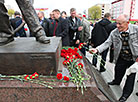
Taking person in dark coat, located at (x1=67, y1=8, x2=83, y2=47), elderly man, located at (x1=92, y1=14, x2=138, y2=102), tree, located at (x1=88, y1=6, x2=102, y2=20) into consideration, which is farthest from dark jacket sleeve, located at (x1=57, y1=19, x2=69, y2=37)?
tree, located at (x1=88, y1=6, x2=102, y2=20)

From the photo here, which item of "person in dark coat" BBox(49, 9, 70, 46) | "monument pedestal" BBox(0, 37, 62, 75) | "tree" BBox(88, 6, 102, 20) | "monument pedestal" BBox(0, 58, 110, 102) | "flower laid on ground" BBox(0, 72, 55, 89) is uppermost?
"tree" BBox(88, 6, 102, 20)

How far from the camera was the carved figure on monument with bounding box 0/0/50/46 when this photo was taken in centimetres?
179

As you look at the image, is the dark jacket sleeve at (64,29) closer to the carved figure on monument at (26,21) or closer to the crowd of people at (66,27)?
the crowd of people at (66,27)

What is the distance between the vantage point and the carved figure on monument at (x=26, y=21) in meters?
1.79

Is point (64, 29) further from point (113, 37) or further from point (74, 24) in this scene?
point (113, 37)

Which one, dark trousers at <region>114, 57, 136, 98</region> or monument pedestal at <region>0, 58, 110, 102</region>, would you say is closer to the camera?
monument pedestal at <region>0, 58, 110, 102</region>

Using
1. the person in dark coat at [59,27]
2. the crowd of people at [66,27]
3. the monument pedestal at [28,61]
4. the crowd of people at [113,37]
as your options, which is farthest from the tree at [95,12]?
the monument pedestal at [28,61]

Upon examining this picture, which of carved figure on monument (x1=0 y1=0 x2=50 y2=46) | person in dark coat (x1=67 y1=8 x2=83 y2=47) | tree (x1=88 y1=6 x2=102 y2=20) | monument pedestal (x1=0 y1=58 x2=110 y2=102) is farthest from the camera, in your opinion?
tree (x1=88 y1=6 x2=102 y2=20)

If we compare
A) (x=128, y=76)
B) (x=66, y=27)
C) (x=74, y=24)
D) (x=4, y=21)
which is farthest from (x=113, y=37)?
(x=4, y=21)

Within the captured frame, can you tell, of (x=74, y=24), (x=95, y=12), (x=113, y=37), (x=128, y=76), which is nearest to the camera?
(x=128, y=76)

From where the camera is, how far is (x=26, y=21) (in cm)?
188

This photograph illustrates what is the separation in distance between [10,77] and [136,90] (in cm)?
287

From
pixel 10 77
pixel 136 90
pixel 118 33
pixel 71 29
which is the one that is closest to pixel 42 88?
pixel 10 77

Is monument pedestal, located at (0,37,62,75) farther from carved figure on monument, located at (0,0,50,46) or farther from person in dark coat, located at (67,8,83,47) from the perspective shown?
person in dark coat, located at (67,8,83,47)
